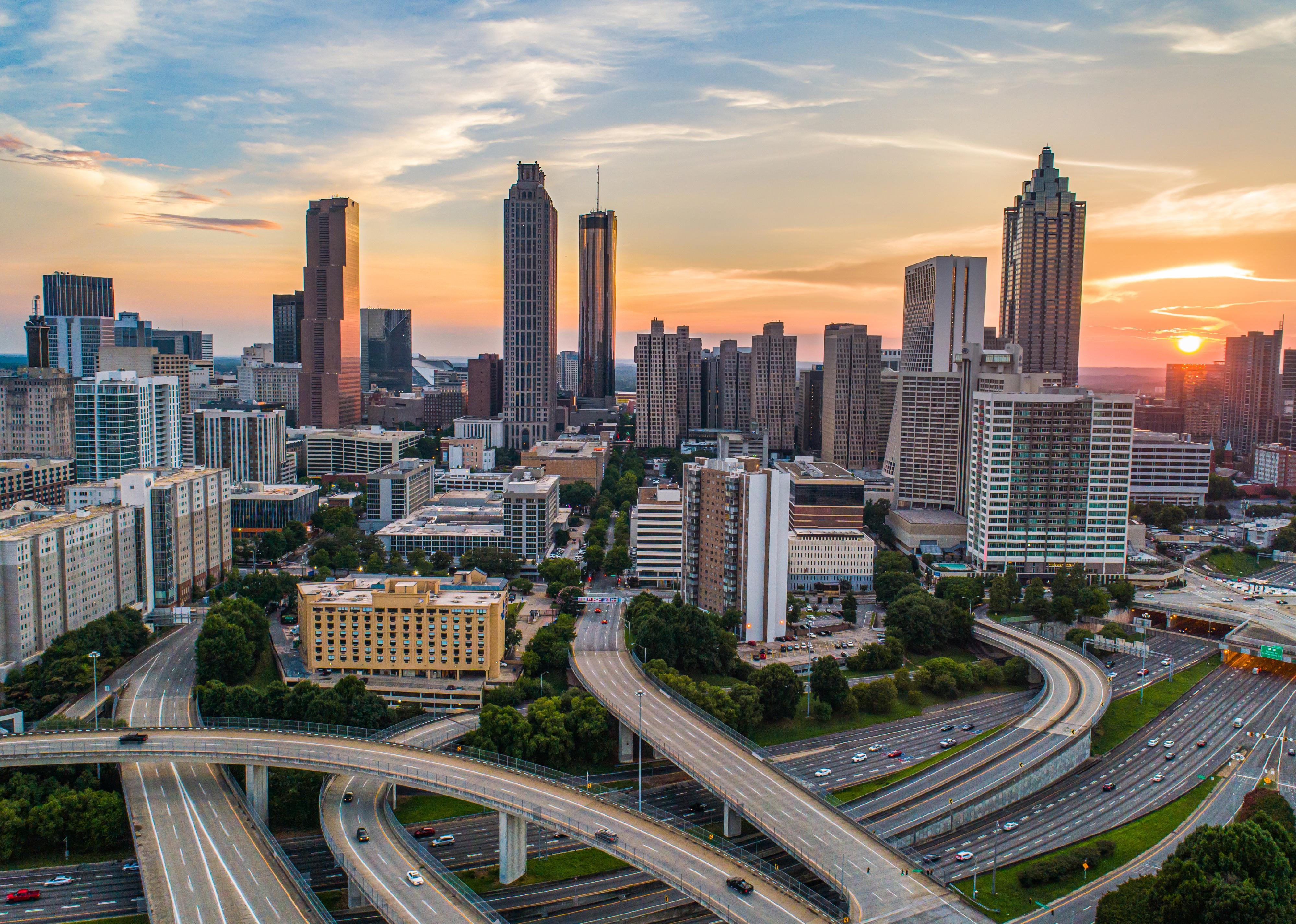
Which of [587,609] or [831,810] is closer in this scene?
[831,810]

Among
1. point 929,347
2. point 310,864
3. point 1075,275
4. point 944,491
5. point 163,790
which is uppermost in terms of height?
point 1075,275

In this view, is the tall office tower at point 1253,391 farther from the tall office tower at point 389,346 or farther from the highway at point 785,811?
the tall office tower at point 389,346

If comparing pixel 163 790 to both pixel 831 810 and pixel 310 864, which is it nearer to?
pixel 310 864

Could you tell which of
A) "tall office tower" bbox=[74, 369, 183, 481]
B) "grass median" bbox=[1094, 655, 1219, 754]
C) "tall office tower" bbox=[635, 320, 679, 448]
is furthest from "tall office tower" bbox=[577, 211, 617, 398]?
"grass median" bbox=[1094, 655, 1219, 754]

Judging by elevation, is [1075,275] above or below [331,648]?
above

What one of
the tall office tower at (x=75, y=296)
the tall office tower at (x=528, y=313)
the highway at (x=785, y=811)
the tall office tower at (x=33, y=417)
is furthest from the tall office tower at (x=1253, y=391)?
the tall office tower at (x=75, y=296)

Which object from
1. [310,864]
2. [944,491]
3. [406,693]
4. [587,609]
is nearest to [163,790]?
[310,864]

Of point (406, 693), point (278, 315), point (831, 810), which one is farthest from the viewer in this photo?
point (278, 315)

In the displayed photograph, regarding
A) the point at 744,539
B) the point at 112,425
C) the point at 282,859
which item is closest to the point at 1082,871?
the point at 282,859
